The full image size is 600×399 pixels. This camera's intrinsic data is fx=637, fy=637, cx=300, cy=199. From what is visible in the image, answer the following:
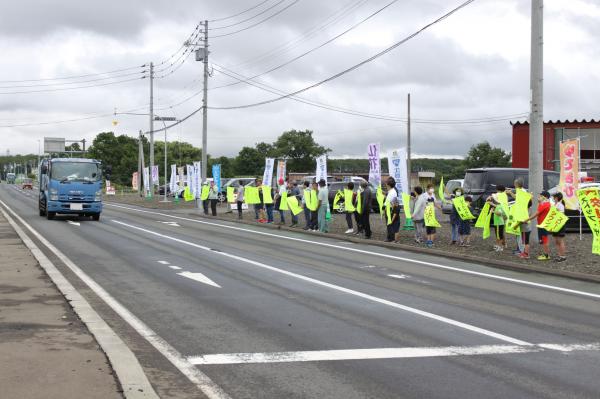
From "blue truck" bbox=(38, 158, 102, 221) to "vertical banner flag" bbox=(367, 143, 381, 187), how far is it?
11.8 m

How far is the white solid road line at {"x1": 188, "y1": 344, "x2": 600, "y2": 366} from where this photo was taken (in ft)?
19.9

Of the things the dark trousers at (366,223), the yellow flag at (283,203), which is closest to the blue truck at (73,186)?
the yellow flag at (283,203)

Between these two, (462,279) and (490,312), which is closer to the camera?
(490,312)

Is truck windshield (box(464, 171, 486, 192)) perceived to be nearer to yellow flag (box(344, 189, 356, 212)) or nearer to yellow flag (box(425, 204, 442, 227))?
yellow flag (box(344, 189, 356, 212))

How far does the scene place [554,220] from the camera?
44.6 ft

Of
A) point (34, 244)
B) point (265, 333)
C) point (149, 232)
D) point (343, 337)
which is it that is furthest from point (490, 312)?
point (149, 232)

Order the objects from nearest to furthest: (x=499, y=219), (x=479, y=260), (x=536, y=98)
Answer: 1. (x=479, y=260)
2. (x=499, y=219)
3. (x=536, y=98)

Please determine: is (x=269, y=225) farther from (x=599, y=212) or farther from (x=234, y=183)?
(x=234, y=183)

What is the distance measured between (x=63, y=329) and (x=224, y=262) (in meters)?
7.02

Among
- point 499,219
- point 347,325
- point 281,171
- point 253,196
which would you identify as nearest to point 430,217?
point 499,219

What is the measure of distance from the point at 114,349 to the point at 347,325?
2.81m

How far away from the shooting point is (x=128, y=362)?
18.7 ft

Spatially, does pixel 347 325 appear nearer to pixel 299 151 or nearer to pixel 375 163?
pixel 375 163

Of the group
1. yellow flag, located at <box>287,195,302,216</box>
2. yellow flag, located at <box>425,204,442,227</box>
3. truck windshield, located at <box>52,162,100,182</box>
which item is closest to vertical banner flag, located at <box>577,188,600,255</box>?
yellow flag, located at <box>425,204,442,227</box>
